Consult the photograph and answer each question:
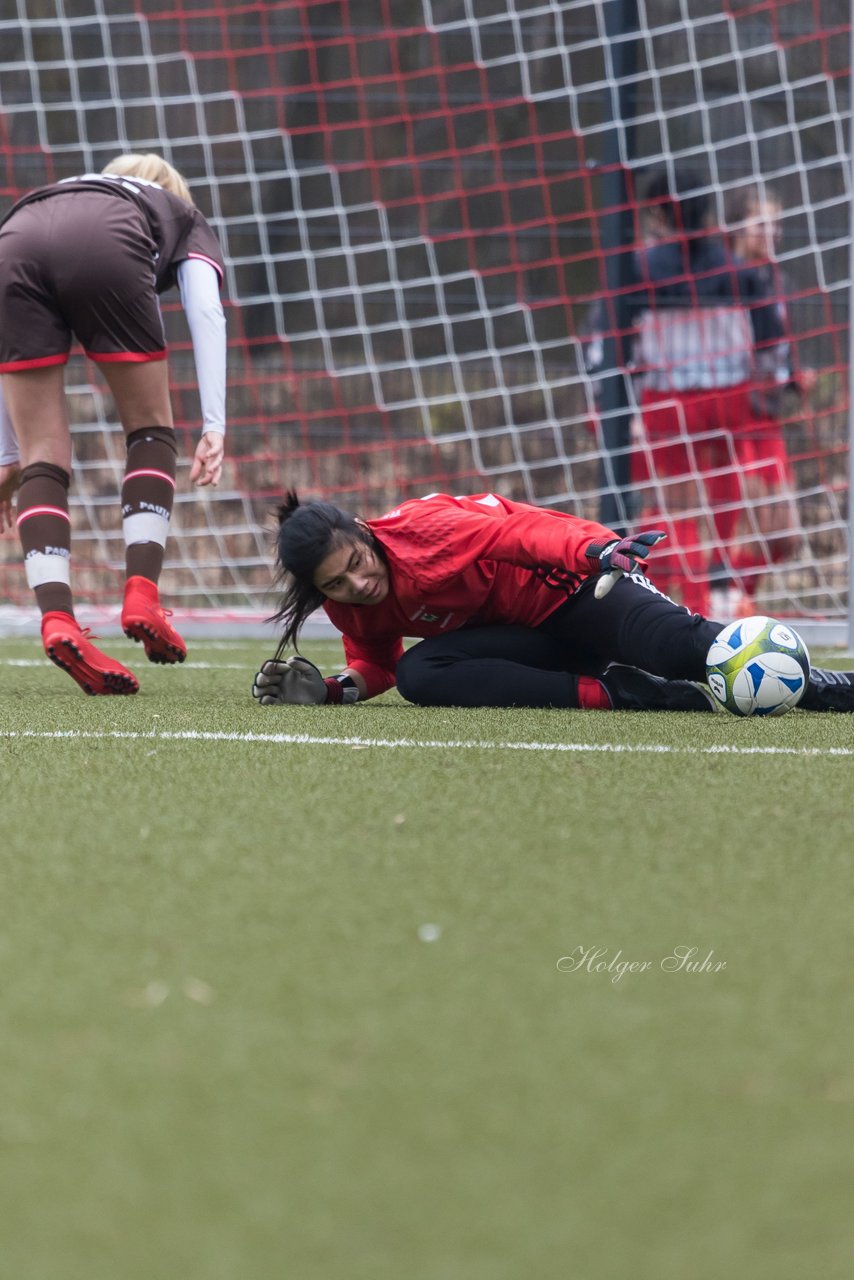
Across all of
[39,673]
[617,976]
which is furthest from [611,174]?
[617,976]

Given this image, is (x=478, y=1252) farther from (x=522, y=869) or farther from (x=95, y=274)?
(x=95, y=274)

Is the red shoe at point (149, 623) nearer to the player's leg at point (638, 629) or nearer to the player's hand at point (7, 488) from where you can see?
the player's hand at point (7, 488)

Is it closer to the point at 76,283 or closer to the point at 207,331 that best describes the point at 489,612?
the point at 207,331

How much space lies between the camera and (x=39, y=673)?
4504mm

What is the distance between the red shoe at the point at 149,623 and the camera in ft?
11.6

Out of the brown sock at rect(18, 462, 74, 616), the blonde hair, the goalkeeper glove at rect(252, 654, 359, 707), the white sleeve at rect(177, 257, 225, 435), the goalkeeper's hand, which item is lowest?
the goalkeeper glove at rect(252, 654, 359, 707)

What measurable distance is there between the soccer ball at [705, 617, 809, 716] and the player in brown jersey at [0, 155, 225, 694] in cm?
116

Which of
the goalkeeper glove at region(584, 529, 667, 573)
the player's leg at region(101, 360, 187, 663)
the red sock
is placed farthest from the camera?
the player's leg at region(101, 360, 187, 663)

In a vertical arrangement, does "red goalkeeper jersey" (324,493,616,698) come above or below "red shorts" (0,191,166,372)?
below

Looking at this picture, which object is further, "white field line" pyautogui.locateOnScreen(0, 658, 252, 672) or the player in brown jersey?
"white field line" pyautogui.locateOnScreen(0, 658, 252, 672)

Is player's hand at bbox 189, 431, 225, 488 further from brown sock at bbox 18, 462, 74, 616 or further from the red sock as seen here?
the red sock

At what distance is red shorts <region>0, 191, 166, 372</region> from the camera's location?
363 centimetres

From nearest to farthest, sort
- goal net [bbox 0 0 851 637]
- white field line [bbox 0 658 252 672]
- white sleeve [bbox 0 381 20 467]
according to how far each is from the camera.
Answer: white sleeve [bbox 0 381 20 467]
white field line [bbox 0 658 252 672]
goal net [bbox 0 0 851 637]
